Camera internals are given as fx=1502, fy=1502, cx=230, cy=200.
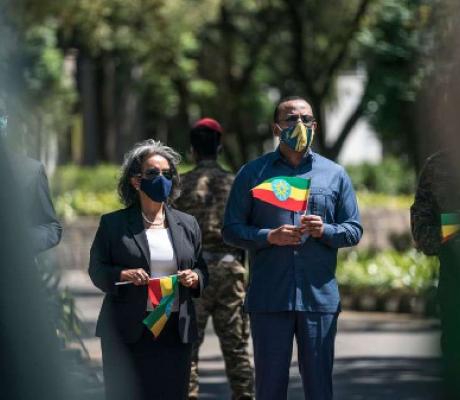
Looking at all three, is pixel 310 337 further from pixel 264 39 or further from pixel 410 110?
pixel 264 39

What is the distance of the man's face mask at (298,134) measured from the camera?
7.33 m

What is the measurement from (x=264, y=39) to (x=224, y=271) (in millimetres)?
20618

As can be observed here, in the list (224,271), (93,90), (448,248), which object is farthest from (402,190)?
(448,248)

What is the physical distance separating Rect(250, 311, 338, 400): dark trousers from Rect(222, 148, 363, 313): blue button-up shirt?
60 millimetres

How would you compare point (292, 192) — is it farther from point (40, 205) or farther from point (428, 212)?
point (40, 205)

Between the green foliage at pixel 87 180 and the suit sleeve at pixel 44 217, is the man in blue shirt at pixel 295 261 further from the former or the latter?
the green foliage at pixel 87 180

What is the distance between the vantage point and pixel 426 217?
7.03 meters

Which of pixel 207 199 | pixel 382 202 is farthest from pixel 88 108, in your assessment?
pixel 207 199

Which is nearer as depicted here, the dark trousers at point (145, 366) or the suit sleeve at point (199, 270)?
the dark trousers at point (145, 366)

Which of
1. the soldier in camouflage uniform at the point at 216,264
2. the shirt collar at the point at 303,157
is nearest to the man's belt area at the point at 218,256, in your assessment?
the soldier in camouflage uniform at the point at 216,264

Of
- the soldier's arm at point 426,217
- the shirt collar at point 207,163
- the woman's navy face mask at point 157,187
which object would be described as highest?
the shirt collar at point 207,163

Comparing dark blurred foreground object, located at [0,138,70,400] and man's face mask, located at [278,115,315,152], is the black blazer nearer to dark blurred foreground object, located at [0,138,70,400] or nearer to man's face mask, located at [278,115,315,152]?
man's face mask, located at [278,115,315,152]

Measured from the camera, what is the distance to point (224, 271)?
926 centimetres

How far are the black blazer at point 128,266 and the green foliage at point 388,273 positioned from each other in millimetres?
11192
